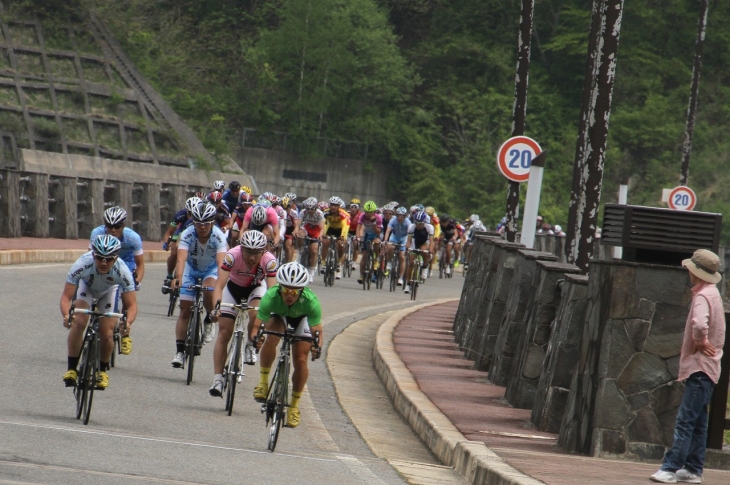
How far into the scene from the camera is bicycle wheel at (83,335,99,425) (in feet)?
37.2

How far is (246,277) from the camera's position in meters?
14.3

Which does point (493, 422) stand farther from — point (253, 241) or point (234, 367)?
point (253, 241)

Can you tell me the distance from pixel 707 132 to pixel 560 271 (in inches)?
2433

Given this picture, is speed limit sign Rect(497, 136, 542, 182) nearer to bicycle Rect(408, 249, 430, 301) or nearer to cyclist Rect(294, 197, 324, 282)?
bicycle Rect(408, 249, 430, 301)

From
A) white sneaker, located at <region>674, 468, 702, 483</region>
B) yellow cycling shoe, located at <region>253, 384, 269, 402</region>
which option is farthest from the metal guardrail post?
yellow cycling shoe, located at <region>253, 384, 269, 402</region>

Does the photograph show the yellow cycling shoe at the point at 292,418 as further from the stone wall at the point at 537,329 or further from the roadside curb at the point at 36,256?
the roadside curb at the point at 36,256

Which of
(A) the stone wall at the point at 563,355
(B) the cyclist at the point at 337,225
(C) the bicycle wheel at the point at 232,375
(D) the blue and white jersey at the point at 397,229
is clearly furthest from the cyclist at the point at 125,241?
(B) the cyclist at the point at 337,225

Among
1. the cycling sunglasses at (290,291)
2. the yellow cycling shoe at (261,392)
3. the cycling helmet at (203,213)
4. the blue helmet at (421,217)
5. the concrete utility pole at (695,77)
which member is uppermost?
the concrete utility pole at (695,77)

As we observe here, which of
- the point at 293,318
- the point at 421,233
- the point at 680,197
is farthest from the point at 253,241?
the point at 680,197

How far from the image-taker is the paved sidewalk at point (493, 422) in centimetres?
992

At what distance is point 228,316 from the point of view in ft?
45.8

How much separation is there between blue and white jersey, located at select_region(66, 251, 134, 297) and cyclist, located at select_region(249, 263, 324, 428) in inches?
52.3

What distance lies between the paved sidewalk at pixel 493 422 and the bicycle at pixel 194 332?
88.6 inches

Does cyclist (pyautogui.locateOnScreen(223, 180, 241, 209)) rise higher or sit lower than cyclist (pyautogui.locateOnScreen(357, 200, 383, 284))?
higher
